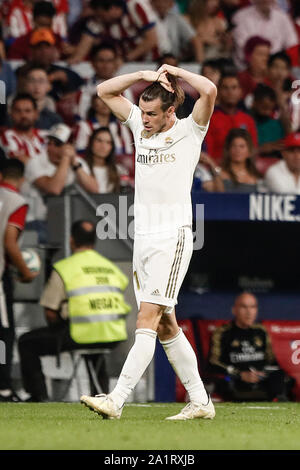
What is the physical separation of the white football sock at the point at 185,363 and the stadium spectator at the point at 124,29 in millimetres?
7383

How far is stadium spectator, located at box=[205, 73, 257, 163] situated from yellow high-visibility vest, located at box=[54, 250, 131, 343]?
3017 mm

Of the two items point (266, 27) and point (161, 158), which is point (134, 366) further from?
point (266, 27)

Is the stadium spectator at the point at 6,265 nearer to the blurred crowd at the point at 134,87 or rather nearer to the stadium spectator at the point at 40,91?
the blurred crowd at the point at 134,87

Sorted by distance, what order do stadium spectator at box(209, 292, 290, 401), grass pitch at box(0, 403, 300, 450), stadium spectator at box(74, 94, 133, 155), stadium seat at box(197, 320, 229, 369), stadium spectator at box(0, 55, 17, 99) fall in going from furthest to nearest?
1. stadium spectator at box(0, 55, 17, 99)
2. stadium spectator at box(74, 94, 133, 155)
3. stadium seat at box(197, 320, 229, 369)
4. stadium spectator at box(209, 292, 290, 401)
5. grass pitch at box(0, 403, 300, 450)

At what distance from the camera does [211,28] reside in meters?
15.0

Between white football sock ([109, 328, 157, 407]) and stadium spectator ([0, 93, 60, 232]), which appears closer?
white football sock ([109, 328, 157, 407])

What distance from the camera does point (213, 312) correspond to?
432 inches

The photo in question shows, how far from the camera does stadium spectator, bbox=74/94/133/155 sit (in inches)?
480

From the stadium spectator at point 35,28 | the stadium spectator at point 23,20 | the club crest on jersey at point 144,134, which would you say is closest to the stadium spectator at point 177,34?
the stadium spectator at point 23,20

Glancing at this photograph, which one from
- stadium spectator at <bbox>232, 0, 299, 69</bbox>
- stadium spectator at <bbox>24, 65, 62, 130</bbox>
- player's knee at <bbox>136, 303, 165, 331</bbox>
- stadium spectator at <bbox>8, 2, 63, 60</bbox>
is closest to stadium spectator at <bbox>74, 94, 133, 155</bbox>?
stadium spectator at <bbox>24, 65, 62, 130</bbox>

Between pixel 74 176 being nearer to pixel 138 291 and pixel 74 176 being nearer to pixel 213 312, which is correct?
pixel 213 312

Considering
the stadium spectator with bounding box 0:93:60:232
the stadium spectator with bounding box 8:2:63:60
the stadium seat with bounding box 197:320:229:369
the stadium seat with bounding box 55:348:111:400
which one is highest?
the stadium spectator with bounding box 8:2:63:60

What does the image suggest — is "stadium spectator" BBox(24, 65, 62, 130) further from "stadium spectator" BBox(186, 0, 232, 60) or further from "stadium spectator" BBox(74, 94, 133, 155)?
"stadium spectator" BBox(186, 0, 232, 60)

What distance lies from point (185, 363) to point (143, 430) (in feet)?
2.95
